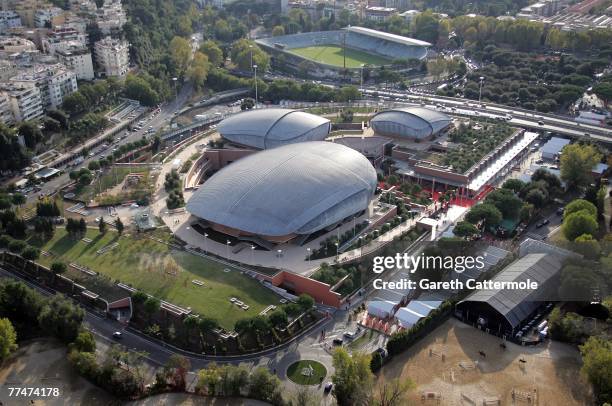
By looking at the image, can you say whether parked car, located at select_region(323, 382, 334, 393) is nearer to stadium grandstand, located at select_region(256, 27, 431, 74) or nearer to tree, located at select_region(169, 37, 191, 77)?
tree, located at select_region(169, 37, 191, 77)

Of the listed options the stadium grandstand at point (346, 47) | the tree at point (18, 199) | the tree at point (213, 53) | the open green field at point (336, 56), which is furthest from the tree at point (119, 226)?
the open green field at point (336, 56)

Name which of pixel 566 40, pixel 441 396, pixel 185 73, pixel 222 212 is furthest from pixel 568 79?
pixel 441 396

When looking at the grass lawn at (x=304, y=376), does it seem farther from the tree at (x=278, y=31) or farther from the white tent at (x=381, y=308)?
the tree at (x=278, y=31)

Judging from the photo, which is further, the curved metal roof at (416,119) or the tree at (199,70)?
the tree at (199,70)

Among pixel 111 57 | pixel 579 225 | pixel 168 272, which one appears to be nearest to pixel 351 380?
pixel 168 272

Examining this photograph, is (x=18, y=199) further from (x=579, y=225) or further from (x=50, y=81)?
(x=579, y=225)

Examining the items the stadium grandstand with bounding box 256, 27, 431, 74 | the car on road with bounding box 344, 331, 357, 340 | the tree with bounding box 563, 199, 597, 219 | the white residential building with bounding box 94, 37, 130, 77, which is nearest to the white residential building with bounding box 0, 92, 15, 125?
the white residential building with bounding box 94, 37, 130, 77
